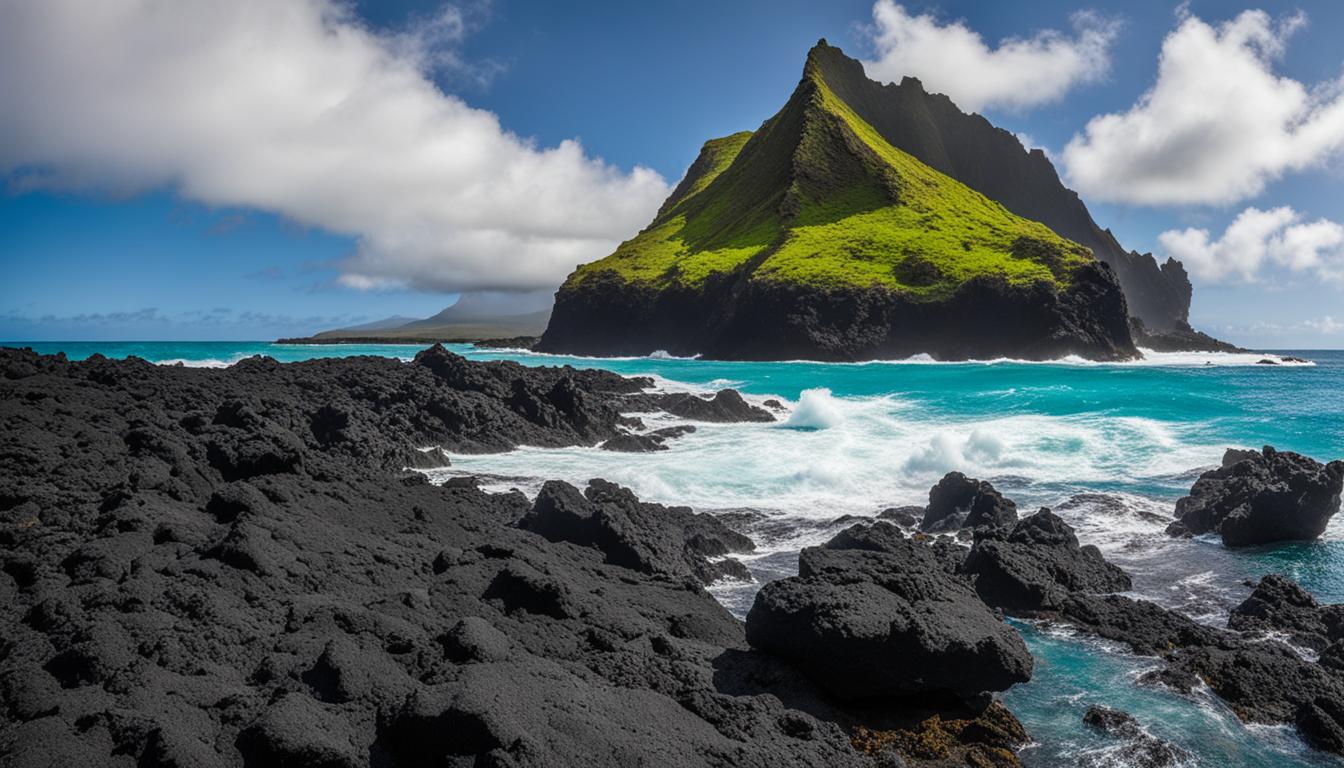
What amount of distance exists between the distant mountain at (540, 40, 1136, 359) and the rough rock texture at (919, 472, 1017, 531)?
193 feet

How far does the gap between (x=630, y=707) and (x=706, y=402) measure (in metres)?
25.7

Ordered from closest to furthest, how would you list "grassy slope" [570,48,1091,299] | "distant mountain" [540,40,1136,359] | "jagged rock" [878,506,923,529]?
"jagged rock" [878,506,923,529] → "distant mountain" [540,40,1136,359] → "grassy slope" [570,48,1091,299]

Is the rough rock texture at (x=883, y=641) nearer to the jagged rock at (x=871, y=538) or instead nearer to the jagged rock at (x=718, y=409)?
Result: the jagged rock at (x=871, y=538)

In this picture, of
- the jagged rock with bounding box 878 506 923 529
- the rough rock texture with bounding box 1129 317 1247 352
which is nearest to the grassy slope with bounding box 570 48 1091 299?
the rough rock texture with bounding box 1129 317 1247 352

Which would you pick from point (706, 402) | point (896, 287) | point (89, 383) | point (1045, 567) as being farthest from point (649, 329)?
point (1045, 567)

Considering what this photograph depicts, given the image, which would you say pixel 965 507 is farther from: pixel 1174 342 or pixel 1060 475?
pixel 1174 342

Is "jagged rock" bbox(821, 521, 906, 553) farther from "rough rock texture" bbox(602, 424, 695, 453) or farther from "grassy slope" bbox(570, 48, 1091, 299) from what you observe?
"grassy slope" bbox(570, 48, 1091, 299)

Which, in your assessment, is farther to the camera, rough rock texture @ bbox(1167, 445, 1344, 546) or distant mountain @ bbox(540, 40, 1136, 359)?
distant mountain @ bbox(540, 40, 1136, 359)

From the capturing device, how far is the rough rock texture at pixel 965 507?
1454cm

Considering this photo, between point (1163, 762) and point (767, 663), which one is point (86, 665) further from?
point (1163, 762)

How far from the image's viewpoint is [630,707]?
238 inches

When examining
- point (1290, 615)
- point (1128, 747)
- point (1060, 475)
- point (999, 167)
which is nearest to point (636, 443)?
point (1060, 475)

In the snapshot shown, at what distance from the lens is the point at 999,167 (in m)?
159

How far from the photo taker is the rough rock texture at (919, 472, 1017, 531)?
14.5 meters
